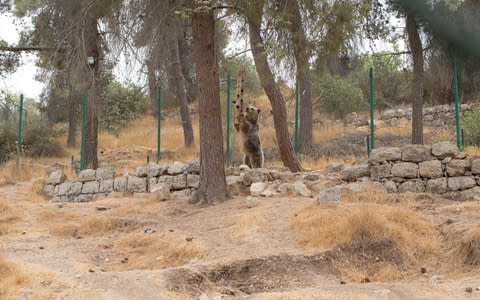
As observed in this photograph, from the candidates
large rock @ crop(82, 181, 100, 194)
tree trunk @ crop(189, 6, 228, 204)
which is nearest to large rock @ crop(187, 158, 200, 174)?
tree trunk @ crop(189, 6, 228, 204)

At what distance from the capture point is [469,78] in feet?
36.5

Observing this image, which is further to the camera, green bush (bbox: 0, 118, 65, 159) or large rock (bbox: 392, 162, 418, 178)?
green bush (bbox: 0, 118, 65, 159)

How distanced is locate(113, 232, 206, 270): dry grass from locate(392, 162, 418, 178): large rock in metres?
3.95

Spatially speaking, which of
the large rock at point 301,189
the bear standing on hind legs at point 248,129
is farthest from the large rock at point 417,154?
the bear standing on hind legs at point 248,129

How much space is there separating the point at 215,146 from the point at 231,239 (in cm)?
261

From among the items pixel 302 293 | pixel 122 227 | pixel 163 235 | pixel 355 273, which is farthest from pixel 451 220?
pixel 122 227

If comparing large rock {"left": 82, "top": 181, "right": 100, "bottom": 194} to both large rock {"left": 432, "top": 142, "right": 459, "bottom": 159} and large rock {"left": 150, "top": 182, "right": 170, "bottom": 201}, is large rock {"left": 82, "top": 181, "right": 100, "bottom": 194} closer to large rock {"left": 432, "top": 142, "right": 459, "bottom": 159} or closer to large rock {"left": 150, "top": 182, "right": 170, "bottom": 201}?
large rock {"left": 150, "top": 182, "right": 170, "bottom": 201}

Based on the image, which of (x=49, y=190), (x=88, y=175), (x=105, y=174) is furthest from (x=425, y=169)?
(x=49, y=190)

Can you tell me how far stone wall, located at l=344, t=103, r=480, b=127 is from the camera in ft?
45.1

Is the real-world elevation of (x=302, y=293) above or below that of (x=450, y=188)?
below

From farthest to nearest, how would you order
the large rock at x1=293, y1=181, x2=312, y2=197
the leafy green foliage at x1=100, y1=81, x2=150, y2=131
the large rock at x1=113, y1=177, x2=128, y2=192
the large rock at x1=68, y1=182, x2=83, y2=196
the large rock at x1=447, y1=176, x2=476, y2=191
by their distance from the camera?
the leafy green foliage at x1=100, y1=81, x2=150, y2=131
the large rock at x1=68, y1=182, x2=83, y2=196
the large rock at x1=113, y1=177, x2=128, y2=192
the large rock at x1=293, y1=181, x2=312, y2=197
the large rock at x1=447, y1=176, x2=476, y2=191

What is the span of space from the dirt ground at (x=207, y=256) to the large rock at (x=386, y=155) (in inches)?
39.7

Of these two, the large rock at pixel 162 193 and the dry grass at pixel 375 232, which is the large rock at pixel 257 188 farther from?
the dry grass at pixel 375 232

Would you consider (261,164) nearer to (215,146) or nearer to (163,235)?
(215,146)
